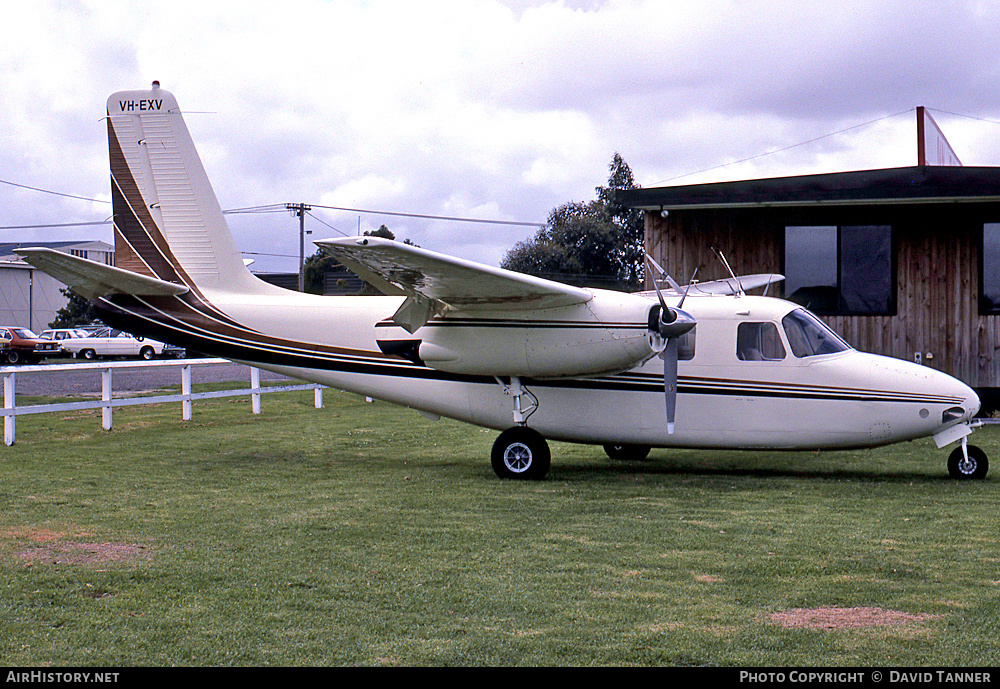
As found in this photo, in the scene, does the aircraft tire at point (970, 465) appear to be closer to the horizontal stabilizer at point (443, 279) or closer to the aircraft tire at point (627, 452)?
the aircraft tire at point (627, 452)

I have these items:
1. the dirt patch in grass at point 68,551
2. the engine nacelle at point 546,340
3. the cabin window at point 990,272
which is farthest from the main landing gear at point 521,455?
the cabin window at point 990,272

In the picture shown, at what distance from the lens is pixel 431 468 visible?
12.5 meters

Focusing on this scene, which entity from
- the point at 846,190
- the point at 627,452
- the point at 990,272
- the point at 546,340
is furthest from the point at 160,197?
the point at 990,272

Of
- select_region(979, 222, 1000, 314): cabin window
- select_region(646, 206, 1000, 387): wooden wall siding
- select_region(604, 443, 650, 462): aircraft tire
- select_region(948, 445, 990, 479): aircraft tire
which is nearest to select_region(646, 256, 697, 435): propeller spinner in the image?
select_region(604, 443, 650, 462): aircraft tire

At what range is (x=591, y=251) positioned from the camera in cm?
4941

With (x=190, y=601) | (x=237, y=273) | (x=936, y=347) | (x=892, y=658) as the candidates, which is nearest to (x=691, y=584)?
(x=892, y=658)

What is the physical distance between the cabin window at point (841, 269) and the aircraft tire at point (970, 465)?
6.43 meters

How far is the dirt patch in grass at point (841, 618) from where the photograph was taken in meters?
5.45

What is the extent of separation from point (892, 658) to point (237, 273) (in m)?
10.9

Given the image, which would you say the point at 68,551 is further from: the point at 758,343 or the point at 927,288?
the point at 927,288

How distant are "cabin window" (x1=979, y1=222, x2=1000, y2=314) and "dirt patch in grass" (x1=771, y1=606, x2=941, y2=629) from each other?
12.9m

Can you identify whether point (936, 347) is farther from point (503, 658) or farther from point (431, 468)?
point (503, 658)

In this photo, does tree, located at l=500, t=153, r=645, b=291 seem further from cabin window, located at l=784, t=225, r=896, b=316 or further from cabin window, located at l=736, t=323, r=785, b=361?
cabin window, located at l=736, t=323, r=785, b=361

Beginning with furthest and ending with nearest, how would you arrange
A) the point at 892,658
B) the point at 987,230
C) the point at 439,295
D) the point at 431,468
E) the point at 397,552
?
the point at 987,230, the point at 431,468, the point at 439,295, the point at 397,552, the point at 892,658
